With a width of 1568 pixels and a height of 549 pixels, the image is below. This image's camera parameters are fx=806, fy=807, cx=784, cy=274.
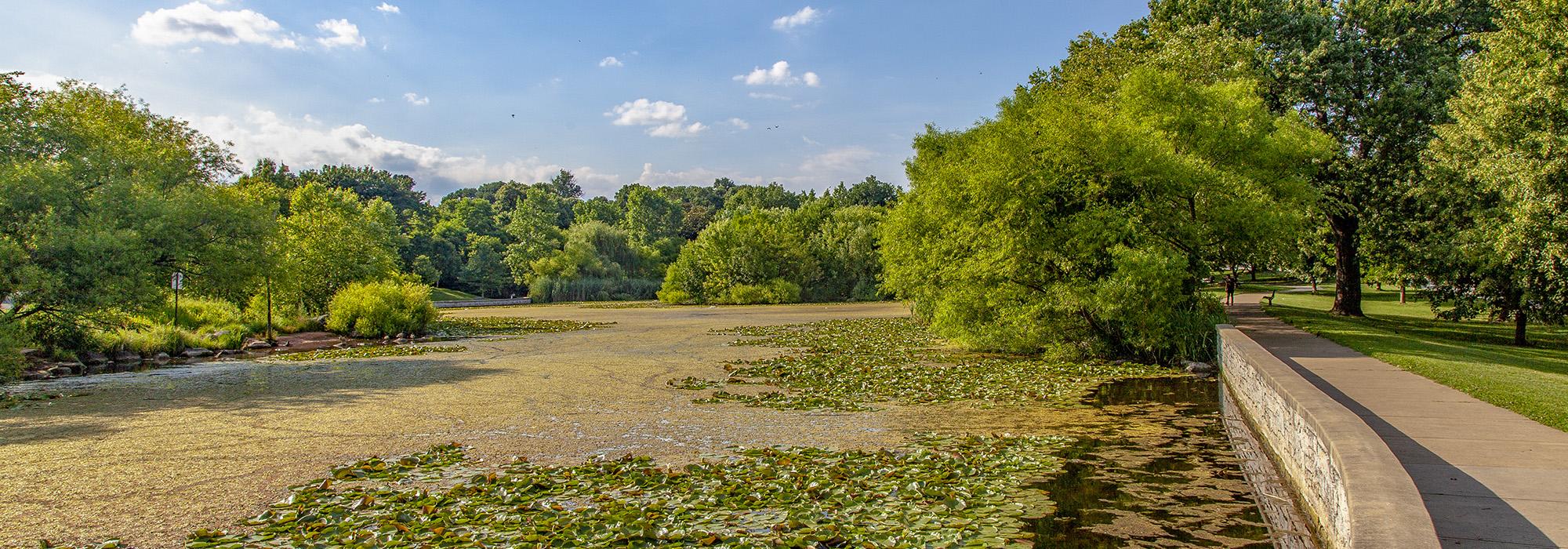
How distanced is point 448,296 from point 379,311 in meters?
47.8

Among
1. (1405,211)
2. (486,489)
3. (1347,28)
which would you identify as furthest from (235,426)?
(1347,28)

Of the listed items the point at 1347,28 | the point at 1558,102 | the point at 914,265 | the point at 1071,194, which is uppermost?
the point at 1347,28

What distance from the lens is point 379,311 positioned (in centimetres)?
2986

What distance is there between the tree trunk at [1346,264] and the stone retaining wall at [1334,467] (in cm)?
1923

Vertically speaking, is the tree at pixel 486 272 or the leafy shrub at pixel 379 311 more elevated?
the tree at pixel 486 272

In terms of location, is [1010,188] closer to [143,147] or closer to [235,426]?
[235,426]

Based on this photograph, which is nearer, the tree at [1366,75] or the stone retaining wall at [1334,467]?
the stone retaining wall at [1334,467]

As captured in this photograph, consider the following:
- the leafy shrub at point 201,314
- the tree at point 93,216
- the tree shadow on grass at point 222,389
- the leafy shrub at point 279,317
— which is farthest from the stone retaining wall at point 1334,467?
the leafy shrub at point 279,317

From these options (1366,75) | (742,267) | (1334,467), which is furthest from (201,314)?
(1366,75)

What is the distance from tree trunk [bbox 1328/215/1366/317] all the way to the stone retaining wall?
19.2 m

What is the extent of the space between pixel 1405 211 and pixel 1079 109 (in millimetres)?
10854

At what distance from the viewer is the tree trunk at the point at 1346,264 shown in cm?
Result: 2598

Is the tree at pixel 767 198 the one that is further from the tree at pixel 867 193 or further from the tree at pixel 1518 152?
the tree at pixel 1518 152

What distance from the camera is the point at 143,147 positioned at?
21.4m
